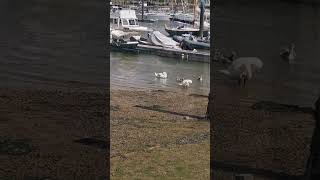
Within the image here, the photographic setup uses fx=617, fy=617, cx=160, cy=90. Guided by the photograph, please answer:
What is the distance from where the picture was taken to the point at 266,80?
4.25 m

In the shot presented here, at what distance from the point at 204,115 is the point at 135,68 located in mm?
1604

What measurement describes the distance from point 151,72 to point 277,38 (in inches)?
171

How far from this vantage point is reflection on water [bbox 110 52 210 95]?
24.2 feet

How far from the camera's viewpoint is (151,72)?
8.27 meters

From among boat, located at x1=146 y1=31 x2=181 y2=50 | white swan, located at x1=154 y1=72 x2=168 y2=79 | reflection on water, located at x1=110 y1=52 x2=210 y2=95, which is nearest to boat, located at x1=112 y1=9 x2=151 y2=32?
boat, located at x1=146 y1=31 x2=181 y2=50

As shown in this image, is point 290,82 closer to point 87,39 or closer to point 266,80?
point 266,80

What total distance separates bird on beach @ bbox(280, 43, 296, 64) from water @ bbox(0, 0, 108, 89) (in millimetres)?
1321

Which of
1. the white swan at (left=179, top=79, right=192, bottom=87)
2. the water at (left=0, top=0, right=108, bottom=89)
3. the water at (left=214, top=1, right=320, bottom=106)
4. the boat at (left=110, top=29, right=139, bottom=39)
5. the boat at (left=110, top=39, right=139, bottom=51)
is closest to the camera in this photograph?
the water at (left=214, top=1, right=320, bottom=106)

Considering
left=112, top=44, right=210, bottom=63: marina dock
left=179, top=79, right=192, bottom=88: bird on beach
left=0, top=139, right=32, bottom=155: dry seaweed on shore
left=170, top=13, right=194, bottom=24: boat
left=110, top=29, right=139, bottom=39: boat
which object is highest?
left=170, top=13, right=194, bottom=24: boat

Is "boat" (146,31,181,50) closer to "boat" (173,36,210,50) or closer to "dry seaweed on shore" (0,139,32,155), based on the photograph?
"boat" (173,36,210,50)

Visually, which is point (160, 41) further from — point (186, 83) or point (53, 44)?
point (53, 44)

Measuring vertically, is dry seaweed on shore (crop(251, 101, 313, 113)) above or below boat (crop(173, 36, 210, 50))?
below

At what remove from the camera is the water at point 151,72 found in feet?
24.1

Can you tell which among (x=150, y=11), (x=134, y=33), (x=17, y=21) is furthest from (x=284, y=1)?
(x=150, y=11)
